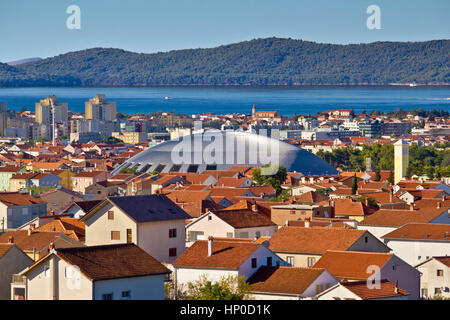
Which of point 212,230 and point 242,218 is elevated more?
point 242,218

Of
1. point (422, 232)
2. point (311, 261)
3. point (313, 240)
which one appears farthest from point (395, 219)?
point (311, 261)

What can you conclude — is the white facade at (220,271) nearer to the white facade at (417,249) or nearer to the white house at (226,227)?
the white house at (226,227)

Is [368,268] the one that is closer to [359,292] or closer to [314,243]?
[359,292]

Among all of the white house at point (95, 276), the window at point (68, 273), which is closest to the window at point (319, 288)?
the white house at point (95, 276)

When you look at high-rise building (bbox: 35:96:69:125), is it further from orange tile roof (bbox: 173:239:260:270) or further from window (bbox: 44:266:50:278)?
window (bbox: 44:266:50:278)

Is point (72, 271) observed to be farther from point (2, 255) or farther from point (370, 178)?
point (370, 178)

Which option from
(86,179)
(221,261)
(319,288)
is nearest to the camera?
(319,288)

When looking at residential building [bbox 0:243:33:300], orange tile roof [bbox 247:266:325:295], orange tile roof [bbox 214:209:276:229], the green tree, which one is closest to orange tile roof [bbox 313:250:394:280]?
orange tile roof [bbox 247:266:325:295]
